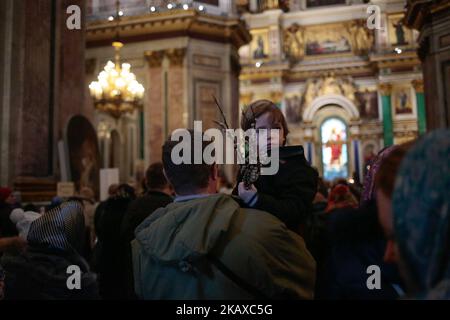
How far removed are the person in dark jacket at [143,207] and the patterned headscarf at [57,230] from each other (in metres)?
0.64

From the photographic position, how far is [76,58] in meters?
8.75

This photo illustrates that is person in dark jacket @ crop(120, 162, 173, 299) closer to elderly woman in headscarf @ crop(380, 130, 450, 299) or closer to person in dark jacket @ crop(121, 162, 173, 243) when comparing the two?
person in dark jacket @ crop(121, 162, 173, 243)

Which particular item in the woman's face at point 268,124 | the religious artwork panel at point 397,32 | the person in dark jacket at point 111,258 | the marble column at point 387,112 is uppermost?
the religious artwork panel at point 397,32

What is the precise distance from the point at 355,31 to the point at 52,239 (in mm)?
24169

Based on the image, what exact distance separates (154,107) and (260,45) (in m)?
12.6

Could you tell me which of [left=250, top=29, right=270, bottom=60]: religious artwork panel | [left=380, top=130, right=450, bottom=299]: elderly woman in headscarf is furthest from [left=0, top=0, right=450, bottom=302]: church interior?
[left=250, top=29, right=270, bottom=60]: religious artwork panel

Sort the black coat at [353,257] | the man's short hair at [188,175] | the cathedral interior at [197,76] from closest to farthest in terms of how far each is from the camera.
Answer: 1. the black coat at [353,257]
2. the man's short hair at [188,175]
3. the cathedral interior at [197,76]

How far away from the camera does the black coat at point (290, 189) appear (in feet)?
6.68

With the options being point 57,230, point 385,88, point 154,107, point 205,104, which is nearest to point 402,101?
point 385,88

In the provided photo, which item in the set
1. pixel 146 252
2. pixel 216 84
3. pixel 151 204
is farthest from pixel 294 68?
pixel 146 252

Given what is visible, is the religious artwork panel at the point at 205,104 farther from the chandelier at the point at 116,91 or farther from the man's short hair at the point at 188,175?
the man's short hair at the point at 188,175

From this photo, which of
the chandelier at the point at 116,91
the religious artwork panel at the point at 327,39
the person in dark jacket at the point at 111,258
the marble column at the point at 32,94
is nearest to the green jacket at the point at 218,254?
the person in dark jacket at the point at 111,258

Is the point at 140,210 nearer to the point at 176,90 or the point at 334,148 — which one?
the point at 176,90

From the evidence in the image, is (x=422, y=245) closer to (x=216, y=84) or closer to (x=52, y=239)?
(x=52, y=239)
